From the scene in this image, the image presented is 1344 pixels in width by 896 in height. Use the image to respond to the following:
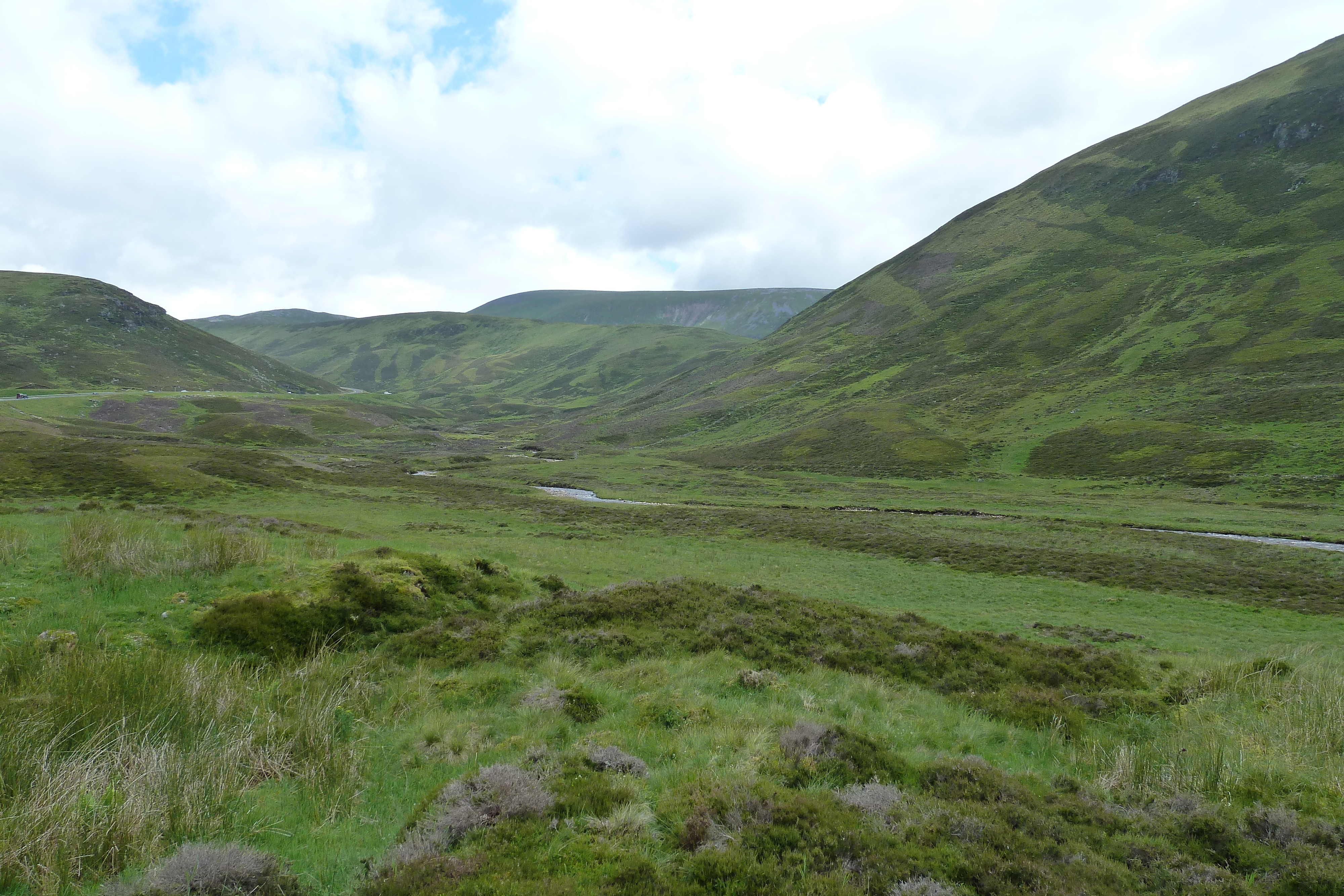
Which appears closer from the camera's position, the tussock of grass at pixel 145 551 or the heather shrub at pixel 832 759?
the heather shrub at pixel 832 759

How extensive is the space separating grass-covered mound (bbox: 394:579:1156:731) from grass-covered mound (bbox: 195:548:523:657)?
872mm

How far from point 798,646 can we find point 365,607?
1150 cm

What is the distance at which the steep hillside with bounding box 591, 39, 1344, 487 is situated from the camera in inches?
3265

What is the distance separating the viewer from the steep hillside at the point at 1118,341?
82.9 metres

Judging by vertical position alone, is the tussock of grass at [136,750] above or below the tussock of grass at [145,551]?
below

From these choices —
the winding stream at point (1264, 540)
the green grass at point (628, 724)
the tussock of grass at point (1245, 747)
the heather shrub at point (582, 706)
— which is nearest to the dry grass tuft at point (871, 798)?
the green grass at point (628, 724)

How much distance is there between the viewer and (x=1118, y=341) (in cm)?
12112

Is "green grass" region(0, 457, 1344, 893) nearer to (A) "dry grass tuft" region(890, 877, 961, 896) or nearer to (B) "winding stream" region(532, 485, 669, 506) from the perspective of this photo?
(A) "dry grass tuft" region(890, 877, 961, 896)

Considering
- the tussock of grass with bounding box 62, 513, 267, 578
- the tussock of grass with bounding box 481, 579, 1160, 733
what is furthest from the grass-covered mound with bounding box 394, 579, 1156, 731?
the tussock of grass with bounding box 62, 513, 267, 578

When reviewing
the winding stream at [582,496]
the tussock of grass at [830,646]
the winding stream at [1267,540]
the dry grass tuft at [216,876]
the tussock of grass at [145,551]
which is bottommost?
the winding stream at [1267,540]

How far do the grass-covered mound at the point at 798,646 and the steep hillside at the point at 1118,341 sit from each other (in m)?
70.2

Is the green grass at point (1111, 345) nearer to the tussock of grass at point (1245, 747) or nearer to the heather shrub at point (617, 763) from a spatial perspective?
the tussock of grass at point (1245, 747)

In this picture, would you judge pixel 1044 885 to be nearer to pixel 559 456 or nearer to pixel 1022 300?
pixel 559 456

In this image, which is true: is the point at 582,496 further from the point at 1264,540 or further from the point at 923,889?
the point at 923,889
